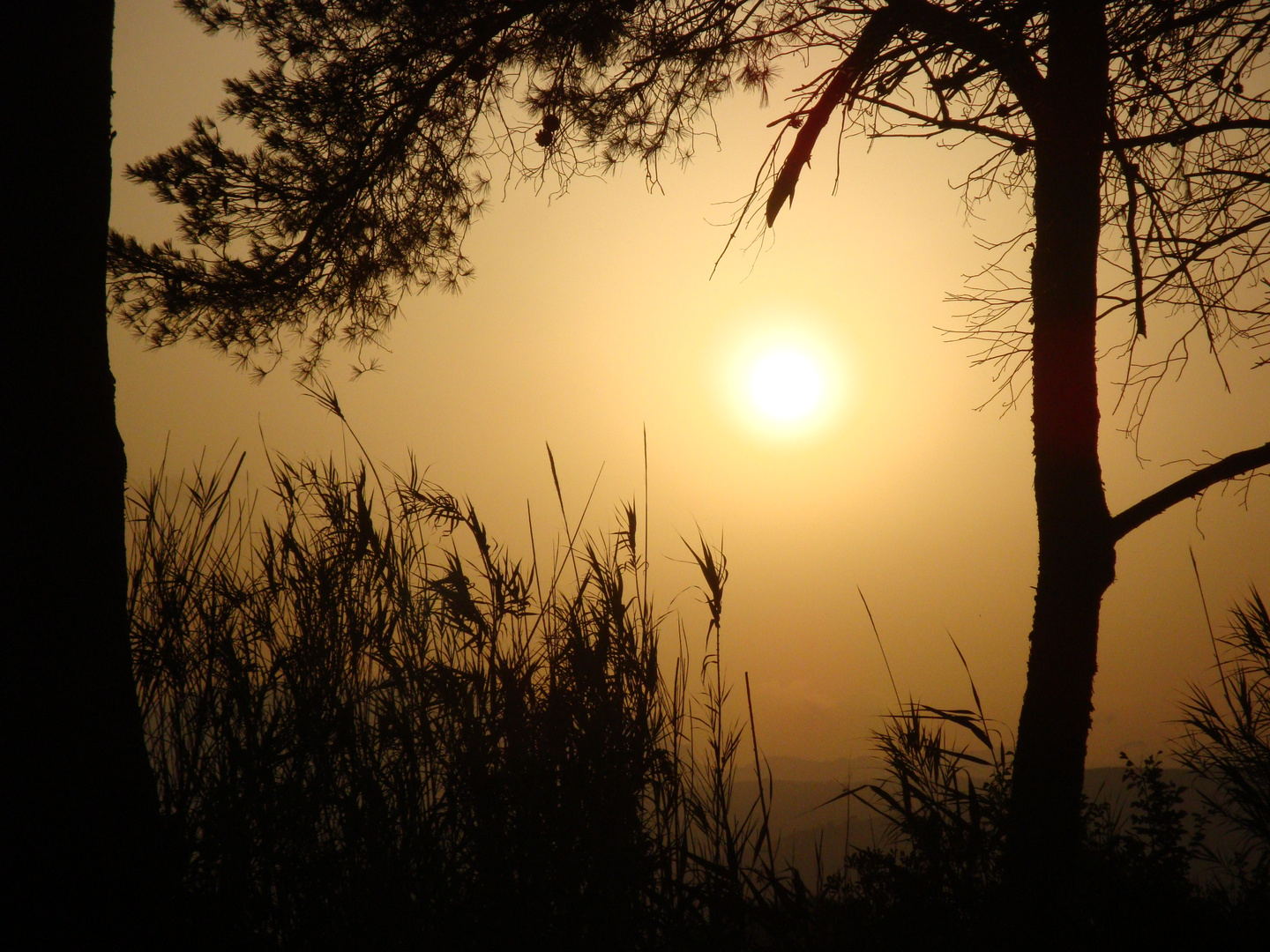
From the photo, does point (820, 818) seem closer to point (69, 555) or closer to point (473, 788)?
point (473, 788)

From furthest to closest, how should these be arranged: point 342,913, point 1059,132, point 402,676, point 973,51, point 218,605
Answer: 1. point 1059,132
2. point 973,51
3. point 218,605
4. point 402,676
5. point 342,913

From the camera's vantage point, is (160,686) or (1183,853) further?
(1183,853)

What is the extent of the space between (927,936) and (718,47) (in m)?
3.74

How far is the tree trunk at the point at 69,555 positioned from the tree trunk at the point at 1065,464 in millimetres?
2945

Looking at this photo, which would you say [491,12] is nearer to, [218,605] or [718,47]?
[718,47]

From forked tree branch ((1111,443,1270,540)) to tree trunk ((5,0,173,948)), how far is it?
3.61 m

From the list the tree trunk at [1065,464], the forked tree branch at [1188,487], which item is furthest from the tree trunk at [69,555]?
the forked tree branch at [1188,487]

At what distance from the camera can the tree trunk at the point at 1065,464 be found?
3318mm

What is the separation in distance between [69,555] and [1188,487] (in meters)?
3.96

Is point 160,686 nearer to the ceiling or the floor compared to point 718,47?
nearer to the floor

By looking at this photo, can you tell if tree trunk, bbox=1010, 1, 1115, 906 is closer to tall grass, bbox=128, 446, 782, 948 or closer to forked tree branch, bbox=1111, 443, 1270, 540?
forked tree branch, bbox=1111, 443, 1270, 540

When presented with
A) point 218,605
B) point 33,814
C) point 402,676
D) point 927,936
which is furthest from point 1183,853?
Answer: point 33,814

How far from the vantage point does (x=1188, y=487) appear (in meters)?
3.45

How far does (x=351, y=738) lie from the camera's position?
1.93 metres
